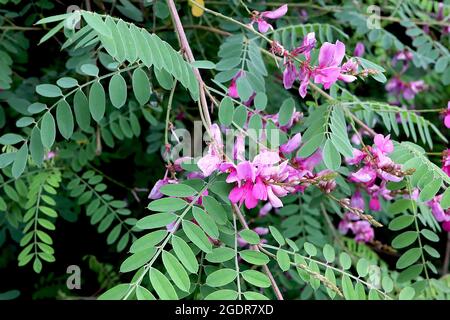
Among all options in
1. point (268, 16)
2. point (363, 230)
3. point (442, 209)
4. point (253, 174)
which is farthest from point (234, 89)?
point (363, 230)

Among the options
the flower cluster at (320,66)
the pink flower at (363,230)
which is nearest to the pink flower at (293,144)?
the flower cluster at (320,66)

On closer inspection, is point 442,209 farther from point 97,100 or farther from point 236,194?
point 97,100

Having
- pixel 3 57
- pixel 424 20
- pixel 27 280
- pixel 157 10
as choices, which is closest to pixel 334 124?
pixel 157 10

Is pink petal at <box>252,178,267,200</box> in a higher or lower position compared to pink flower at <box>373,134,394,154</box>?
lower

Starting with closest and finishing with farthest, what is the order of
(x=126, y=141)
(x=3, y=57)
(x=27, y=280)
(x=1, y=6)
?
1. (x=3, y=57)
2. (x=1, y=6)
3. (x=126, y=141)
4. (x=27, y=280)

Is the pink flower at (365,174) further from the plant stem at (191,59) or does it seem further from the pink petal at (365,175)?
the plant stem at (191,59)

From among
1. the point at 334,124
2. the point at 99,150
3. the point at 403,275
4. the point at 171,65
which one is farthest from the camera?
the point at 99,150

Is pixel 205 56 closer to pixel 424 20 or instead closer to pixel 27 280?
pixel 424 20

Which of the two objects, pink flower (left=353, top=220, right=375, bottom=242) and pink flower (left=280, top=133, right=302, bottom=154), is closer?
pink flower (left=280, top=133, right=302, bottom=154)

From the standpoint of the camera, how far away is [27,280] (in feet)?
7.16

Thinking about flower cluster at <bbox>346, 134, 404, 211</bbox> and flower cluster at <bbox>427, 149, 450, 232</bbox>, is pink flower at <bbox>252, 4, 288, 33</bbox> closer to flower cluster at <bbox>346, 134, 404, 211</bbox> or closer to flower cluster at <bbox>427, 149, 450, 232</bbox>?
flower cluster at <bbox>346, 134, 404, 211</bbox>

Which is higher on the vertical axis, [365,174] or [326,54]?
[326,54]

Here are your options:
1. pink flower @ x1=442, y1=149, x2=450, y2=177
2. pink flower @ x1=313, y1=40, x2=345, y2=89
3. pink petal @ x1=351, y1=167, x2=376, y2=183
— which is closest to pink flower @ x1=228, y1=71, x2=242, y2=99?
pink flower @ x1=313, y1=40, x2=345, y2=89

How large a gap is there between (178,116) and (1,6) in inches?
27.0
